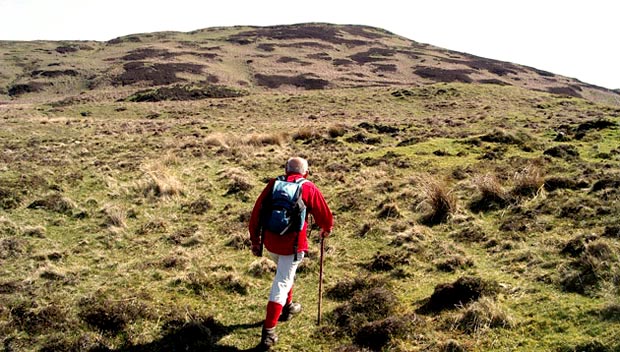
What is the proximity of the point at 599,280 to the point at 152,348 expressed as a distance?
6520 mm

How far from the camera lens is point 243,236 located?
10391 millimetres

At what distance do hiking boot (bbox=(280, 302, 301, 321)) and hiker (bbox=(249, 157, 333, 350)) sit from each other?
0.76 metres

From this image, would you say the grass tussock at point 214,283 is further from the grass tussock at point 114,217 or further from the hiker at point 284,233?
the grass tussock at point 114,217

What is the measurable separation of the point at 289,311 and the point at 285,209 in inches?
76.8

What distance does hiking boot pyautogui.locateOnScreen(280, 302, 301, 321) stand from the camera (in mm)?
6727

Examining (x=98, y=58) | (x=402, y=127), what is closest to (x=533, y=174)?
(x=402, y=127)

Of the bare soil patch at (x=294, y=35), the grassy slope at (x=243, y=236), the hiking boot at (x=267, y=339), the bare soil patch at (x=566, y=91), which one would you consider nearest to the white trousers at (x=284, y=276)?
the hiking boot at (x=267, y=339)

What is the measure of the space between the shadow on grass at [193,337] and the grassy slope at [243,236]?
3.7 inches

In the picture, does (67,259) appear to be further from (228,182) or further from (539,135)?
(539,135)

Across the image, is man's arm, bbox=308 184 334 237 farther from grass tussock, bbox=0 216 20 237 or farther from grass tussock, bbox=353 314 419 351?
grass tussock, bbox=0 216 20 237

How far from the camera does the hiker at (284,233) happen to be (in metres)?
5.84

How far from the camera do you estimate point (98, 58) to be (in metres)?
90.2

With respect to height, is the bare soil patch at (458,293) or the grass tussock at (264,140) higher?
the bare soil patch at (458,293)

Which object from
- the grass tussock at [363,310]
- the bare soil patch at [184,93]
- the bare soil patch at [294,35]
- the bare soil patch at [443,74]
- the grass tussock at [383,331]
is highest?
the bare soil patch at [294,35]
